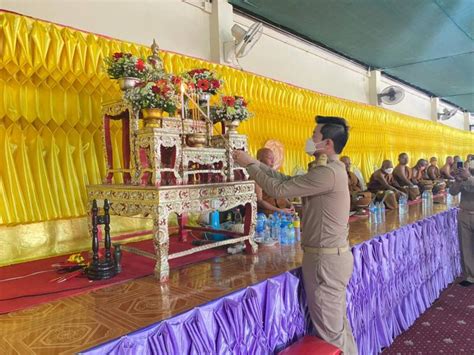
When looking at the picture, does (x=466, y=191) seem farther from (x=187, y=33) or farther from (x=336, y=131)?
(x=187, y=33)

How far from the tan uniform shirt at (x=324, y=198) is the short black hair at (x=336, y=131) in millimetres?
102

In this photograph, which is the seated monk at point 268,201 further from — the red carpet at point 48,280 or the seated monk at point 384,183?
the seated monk at point 384,183

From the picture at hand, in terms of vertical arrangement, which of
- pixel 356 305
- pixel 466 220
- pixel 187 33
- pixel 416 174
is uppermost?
pixel 187 33

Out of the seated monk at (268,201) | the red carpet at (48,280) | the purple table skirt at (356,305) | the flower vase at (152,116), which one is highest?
the flower vase at (152,116)

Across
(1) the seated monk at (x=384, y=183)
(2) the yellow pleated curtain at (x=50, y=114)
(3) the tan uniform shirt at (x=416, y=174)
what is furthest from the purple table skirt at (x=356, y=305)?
(3) the tan uniform shirt at (x=416, y=174)

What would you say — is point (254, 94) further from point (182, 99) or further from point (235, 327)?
point (235, 327)

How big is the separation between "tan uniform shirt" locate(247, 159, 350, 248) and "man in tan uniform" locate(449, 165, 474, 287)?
99.5 inches

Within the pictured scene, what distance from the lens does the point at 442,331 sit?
265 cm

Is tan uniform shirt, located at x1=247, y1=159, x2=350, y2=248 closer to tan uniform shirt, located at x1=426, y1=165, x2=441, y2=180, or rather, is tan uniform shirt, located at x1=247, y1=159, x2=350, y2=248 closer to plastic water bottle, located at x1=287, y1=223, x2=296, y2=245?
plastic water bottle, located at x1=287, y1=223, x2=296, y2=245

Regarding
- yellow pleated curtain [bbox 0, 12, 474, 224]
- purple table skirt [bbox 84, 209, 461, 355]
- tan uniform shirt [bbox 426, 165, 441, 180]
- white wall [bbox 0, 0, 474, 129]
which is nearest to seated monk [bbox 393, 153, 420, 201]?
purple table skirt [bbox 84, 209, 461, 355]

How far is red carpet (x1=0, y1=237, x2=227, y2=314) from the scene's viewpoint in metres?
1.49

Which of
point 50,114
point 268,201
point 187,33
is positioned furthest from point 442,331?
point 187,33

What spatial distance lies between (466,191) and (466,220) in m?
0.37

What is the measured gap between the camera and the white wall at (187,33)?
2807 millimetres
